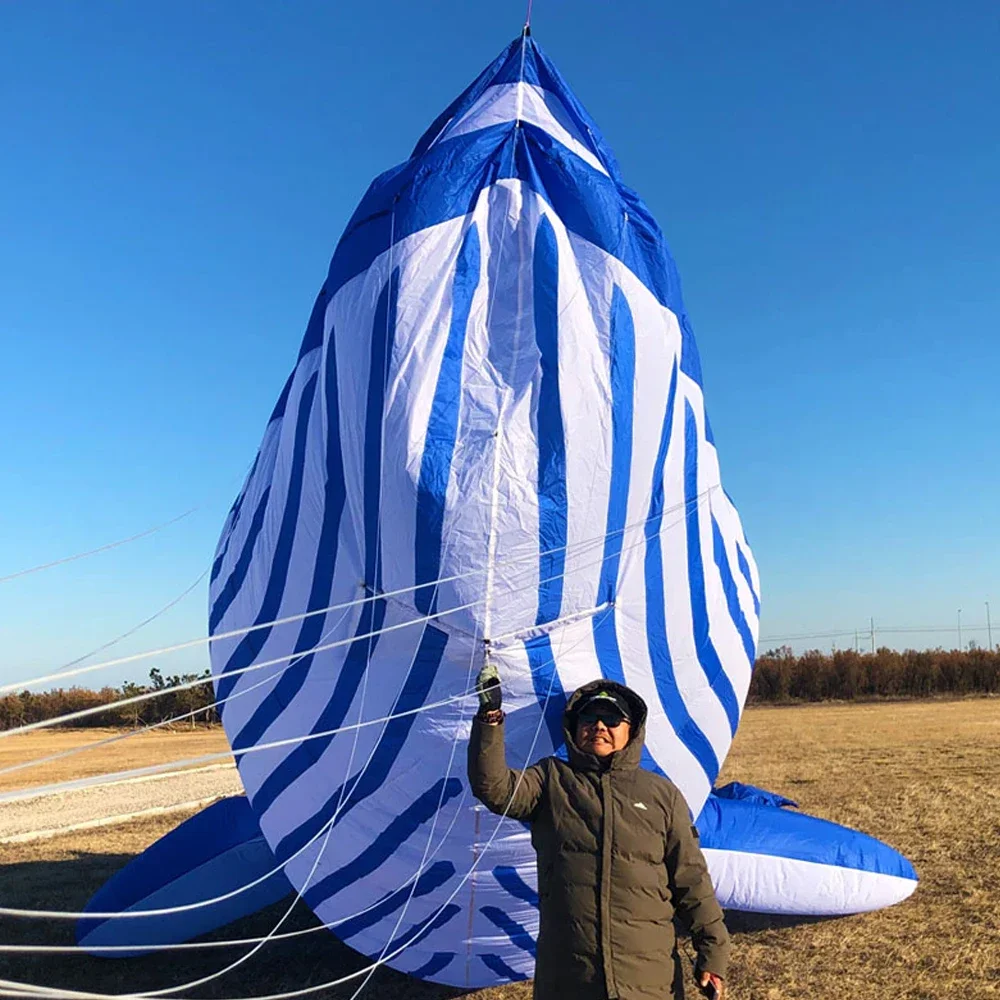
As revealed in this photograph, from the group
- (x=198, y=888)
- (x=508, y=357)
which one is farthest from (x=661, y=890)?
(x=198, y=888)

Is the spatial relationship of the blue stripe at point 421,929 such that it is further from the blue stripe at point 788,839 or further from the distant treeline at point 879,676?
the distant treeline at point 879,676

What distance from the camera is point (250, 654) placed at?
4395 mm

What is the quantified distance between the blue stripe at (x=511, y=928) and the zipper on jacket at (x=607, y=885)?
3.68 feet

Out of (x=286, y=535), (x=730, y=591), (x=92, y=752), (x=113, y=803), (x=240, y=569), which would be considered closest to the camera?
(x=286, y=535)

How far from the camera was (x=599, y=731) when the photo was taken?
286 cm

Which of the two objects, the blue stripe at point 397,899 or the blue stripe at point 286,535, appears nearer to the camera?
the blue stripe at point 397,899

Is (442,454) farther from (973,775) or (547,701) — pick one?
(973,775)

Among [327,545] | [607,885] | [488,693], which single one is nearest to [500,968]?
[607,885]

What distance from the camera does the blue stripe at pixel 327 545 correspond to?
379cm

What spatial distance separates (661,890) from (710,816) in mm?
2843

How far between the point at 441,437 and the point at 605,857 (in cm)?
151

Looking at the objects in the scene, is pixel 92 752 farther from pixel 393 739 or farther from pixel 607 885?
pixel 607 885

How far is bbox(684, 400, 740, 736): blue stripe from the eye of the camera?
4.11 metres

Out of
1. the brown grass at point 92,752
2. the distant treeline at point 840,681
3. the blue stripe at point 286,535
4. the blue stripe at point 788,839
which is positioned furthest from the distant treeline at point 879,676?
the blue stripe at point 286,535
